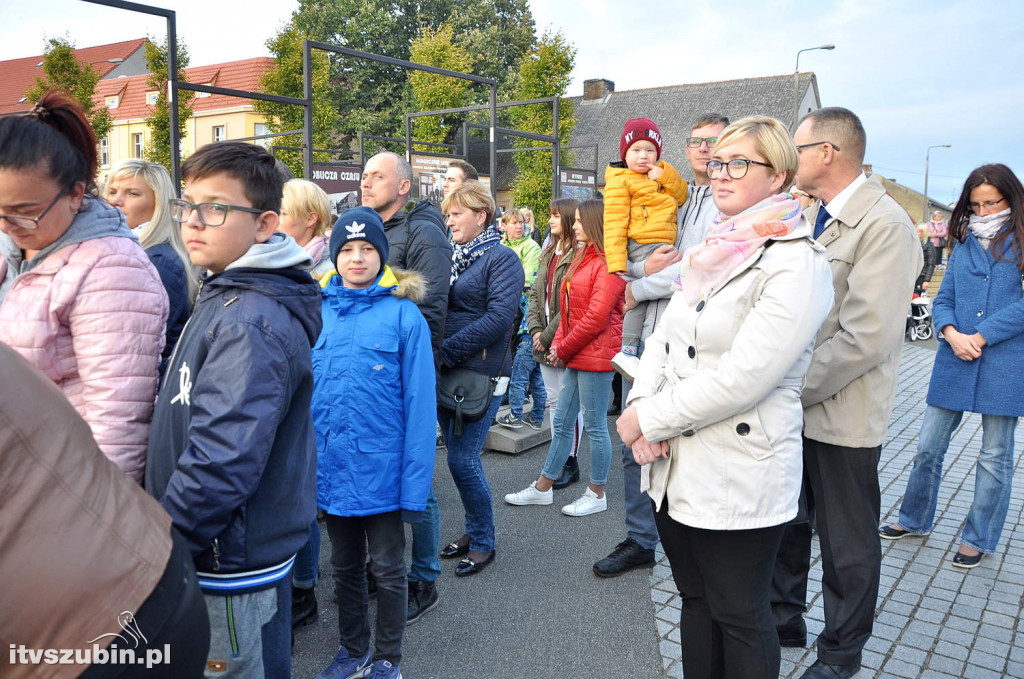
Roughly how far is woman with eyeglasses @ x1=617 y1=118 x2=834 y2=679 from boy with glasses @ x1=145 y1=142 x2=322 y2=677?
1056 millimetres

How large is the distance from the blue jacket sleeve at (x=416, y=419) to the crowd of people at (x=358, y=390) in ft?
0.04

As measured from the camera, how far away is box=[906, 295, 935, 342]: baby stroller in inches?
588

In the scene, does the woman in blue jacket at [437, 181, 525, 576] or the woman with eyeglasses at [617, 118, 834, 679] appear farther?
the woman in blue jacket at [437, 181, 525, 576]

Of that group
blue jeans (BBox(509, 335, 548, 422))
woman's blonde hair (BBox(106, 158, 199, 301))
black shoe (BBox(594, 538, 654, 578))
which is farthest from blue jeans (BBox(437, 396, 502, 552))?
blue jeans (BBox(509, 335, 548, 422))

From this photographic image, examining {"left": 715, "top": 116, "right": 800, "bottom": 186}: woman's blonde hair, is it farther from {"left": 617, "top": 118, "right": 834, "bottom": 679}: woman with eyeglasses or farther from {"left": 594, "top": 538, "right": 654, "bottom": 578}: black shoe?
{"left": 594, "top": 538, "right": 654, "bottom": 578}: black shoe

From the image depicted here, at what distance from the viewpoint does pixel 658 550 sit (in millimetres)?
4656

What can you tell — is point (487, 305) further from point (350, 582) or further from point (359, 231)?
point (350, 582)

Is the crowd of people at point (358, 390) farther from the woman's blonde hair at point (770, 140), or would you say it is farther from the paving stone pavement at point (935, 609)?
the paving stone pavement at point (935, 609)

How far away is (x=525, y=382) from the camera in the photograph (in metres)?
7.69

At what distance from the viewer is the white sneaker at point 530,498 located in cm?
534

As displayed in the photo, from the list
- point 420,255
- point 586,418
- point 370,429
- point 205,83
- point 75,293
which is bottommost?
point 586,418

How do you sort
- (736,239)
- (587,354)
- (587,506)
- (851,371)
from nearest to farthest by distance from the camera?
(736,239), (851,371), (587,354), (587,506)

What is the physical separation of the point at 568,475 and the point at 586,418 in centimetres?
85

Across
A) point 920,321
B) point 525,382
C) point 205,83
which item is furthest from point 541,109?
point 525,382
